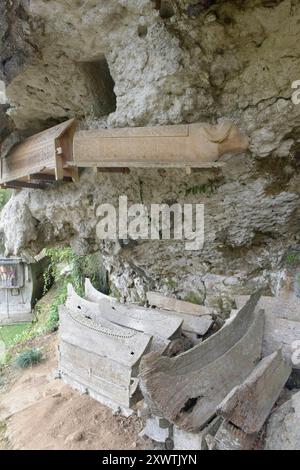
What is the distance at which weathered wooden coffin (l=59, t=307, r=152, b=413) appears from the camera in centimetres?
474

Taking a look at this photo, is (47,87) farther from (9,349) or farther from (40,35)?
(9,349)

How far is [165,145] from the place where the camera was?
370 cm

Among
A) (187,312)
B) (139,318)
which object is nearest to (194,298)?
(187,312)

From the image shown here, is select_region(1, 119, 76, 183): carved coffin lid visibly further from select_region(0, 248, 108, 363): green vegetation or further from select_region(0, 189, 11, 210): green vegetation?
select_region(0, 189, 11, 210): green vegetation

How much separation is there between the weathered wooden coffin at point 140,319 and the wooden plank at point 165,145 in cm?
266

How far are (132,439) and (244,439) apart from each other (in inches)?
95.0

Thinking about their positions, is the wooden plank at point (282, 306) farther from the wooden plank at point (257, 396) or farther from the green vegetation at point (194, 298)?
the green vegetation at point (194, 298)

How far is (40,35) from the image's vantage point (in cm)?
407

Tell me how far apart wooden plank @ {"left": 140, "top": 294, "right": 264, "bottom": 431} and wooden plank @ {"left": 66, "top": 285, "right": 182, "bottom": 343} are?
43.3 inches

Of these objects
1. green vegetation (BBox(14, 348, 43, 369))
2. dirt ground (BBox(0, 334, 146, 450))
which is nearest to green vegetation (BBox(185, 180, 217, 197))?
dirt ground (BBox(0, 334, 146, 450))
